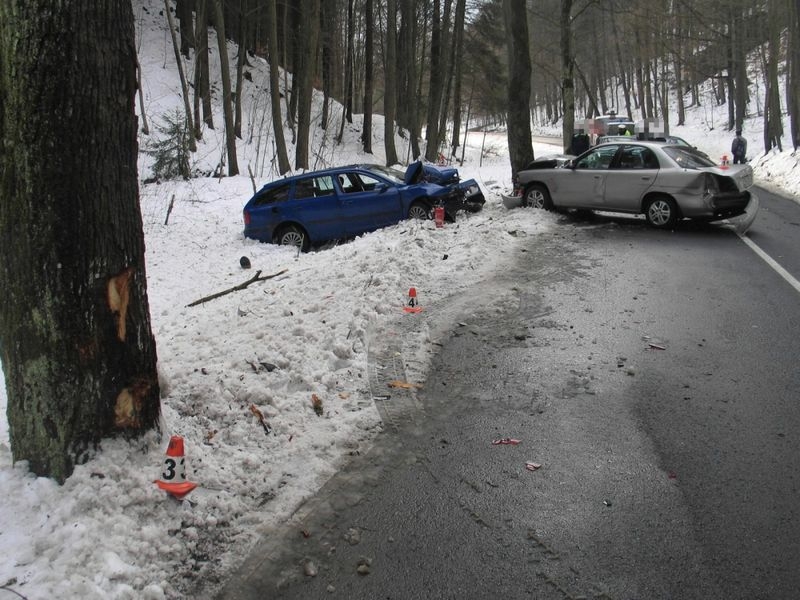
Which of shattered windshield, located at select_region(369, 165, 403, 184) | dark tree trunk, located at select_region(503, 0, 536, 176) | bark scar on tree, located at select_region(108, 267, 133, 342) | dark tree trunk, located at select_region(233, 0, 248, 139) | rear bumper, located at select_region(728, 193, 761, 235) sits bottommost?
bark scar on tree, located at select_region(108, 267, 133, 342)

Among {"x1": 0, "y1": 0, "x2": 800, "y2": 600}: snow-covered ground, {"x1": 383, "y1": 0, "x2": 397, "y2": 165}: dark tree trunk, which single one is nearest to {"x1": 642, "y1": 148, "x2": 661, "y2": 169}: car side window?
{"x1": 0, "y1": 0, "x2": 800, "y2": 600}: snow-covered ground

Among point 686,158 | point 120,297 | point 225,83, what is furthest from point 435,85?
point 120,297

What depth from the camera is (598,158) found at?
14039 mm

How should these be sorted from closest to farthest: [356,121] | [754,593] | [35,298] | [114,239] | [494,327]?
[754,593], [35,298], [114,239], [494,327], [356,121]

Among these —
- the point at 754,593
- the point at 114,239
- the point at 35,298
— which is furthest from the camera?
the point at 114,239

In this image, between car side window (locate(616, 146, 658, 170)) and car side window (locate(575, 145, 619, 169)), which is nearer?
car side window (locate(616, 146, 658, 170))

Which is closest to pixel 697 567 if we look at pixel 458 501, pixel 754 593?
pixel 754 593

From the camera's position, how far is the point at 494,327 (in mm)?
7355

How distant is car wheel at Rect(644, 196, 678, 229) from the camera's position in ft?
42.0

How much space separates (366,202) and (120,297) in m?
10.7

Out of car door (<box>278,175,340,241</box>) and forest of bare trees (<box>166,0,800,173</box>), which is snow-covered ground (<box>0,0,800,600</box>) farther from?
forest of bare trees (<box>166,0,800,173</box>)

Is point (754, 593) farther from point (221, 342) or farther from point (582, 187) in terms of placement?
point (582, 187)

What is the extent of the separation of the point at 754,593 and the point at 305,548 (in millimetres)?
2210

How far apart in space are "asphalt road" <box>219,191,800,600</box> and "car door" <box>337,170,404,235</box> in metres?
6.64
